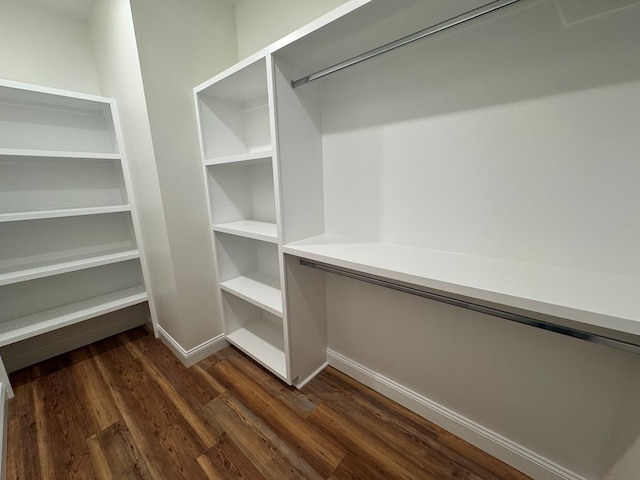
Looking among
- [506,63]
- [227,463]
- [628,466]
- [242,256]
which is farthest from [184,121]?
[628,466]

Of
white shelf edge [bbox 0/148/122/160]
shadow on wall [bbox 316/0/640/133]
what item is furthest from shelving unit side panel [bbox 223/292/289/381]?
shadow on wall [bbox 316/0/640/133]

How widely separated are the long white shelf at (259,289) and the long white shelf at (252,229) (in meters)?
0.41

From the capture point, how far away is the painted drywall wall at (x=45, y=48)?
157 centimetres

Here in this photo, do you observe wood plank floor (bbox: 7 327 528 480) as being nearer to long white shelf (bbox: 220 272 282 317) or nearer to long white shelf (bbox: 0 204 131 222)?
long white shelf (bbox: 220 272 282 317)

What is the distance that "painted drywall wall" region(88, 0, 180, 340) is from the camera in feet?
4.77

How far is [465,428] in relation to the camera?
3.89ft

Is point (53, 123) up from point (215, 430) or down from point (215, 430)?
up

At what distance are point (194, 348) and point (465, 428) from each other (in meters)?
1.73

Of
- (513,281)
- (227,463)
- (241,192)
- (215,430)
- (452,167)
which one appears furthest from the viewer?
(241,192)

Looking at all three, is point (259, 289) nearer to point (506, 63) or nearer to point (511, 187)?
point (511, 187)

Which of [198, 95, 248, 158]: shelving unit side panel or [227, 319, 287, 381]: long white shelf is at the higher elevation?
[198, 95, 248, 158]: shelving unit side panel

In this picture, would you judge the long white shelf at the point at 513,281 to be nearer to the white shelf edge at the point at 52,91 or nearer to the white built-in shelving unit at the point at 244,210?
the white built-in shelving unit at the point at 244,210

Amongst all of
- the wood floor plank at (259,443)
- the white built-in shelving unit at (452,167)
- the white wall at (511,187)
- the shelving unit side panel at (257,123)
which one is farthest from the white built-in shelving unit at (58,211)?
the white wall at (511,187)

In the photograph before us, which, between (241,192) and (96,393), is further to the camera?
(241,192)
